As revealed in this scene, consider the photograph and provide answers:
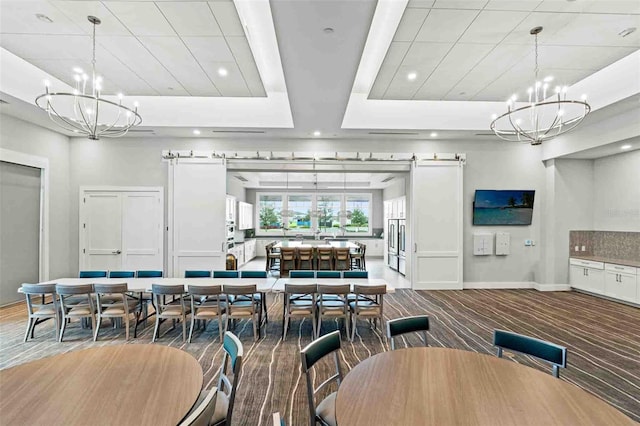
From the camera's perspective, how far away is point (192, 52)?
432 cm

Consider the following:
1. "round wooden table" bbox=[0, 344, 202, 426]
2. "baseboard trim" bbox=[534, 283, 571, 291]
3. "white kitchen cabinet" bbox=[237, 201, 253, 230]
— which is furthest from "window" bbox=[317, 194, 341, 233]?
"round wooden table" bbox=[0, 344, 202, 426]

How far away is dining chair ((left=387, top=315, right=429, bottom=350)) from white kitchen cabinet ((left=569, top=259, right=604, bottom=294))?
20.7ft

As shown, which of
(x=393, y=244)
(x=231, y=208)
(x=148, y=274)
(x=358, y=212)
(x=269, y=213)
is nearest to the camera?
(x=148, y=274)

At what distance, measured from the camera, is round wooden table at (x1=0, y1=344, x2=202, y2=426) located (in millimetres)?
1412

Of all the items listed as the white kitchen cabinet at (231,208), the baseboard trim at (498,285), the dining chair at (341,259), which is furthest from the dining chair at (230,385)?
the white kitchen cabinet at (231,208)

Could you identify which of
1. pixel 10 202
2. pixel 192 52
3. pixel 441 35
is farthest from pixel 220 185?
pixel 441 35

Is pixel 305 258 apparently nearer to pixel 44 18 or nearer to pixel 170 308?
pixel 170 308

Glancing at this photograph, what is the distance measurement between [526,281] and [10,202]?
11421 mm

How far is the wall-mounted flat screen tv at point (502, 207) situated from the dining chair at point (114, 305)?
7228mm

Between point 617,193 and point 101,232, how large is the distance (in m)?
11.8

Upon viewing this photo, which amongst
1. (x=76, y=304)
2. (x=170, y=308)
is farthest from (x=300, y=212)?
(x=76, y=304)

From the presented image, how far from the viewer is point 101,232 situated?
7.03 metres

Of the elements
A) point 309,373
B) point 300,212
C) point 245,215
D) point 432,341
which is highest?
point 300,212

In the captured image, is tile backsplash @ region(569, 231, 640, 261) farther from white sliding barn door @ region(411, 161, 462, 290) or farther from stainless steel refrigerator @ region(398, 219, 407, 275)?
stainless steel refrigerator @ region(398, 219, 407, 275)
